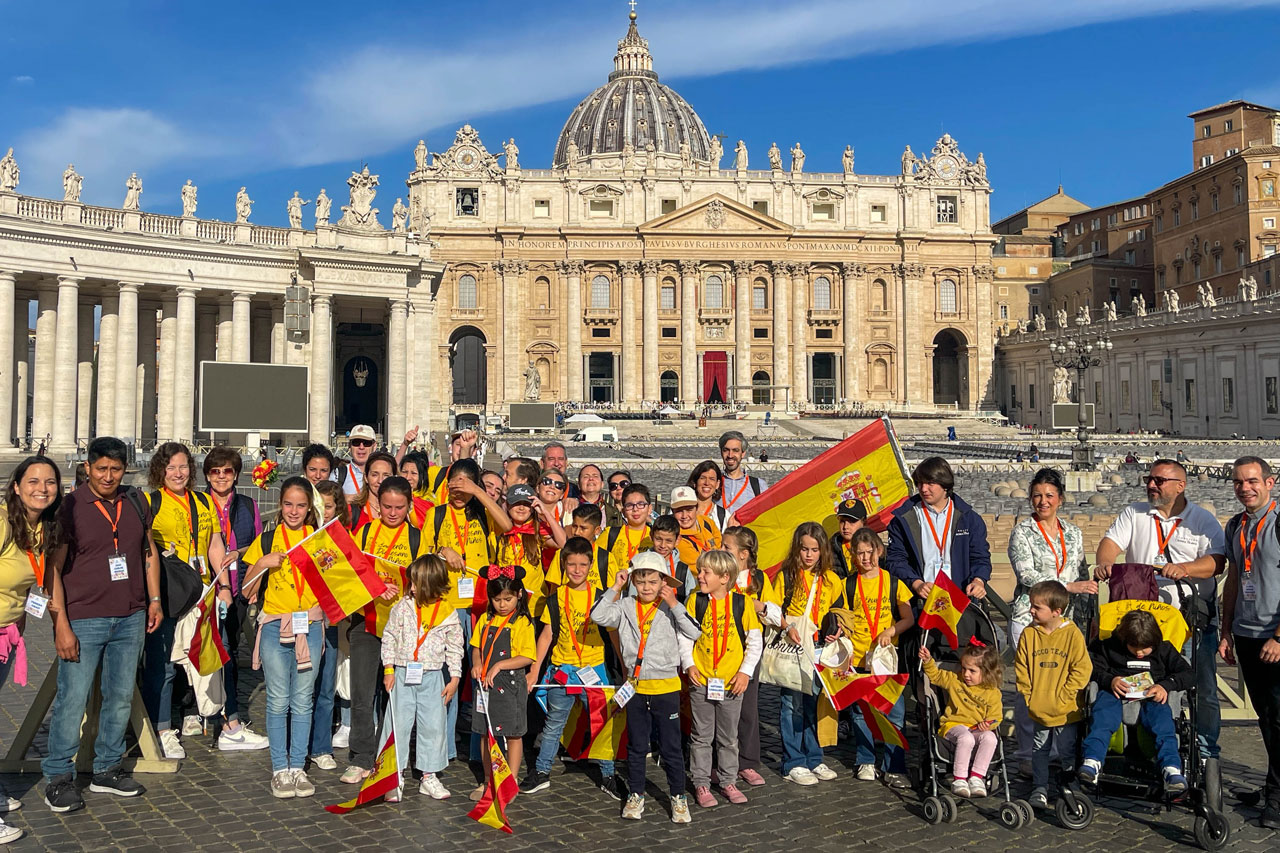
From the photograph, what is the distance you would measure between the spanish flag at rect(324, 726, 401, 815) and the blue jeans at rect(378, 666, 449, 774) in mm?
89

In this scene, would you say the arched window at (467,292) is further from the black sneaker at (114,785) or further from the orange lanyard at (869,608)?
the orange lanyard at (869,608)

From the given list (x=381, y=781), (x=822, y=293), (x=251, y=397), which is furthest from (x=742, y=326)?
(x=381, y=781)

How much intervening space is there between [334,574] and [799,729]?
3.27 meters

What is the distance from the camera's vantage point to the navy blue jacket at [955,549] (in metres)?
6.56

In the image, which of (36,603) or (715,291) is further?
(715,291)

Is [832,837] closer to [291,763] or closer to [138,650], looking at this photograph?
[291,763]

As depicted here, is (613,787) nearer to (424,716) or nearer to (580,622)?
(580,622)

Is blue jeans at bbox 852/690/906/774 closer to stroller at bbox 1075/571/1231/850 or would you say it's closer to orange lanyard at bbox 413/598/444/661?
stroller at bbox 1075/571/1231/850

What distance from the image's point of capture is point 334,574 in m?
6.30

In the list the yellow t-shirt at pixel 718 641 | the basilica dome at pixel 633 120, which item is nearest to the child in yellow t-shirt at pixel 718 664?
the yellow t-shirt at pixel 718 641

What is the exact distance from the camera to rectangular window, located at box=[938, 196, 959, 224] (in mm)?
73812

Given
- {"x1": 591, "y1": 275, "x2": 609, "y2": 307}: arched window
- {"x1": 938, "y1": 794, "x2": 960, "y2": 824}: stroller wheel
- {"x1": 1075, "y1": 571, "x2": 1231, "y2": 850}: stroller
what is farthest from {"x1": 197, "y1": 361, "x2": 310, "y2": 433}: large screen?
{"x1": 591, "y1": 275, "x2": 609, "y2": 307}: arched window

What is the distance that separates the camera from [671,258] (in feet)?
228

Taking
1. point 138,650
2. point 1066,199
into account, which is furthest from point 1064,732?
point 1066,199
